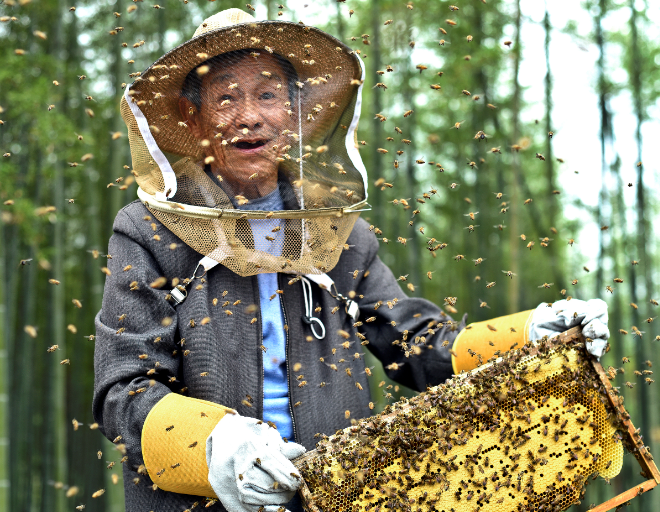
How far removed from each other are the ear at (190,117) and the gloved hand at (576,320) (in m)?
1.66

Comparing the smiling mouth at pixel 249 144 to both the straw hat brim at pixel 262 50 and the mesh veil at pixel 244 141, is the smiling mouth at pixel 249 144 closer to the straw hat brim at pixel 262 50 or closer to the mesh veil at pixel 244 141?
the mesh veil at pixel 244 141

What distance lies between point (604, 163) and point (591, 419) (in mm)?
6212

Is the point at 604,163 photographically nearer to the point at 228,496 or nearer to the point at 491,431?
the point at 491,431

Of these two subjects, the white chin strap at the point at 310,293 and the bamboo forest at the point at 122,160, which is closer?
the white chin strap at the point at 310,293

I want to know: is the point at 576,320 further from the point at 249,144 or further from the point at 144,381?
the point at 144,381

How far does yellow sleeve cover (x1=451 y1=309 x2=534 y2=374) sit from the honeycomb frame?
0.19 meters

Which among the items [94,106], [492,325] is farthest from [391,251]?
[492,325]

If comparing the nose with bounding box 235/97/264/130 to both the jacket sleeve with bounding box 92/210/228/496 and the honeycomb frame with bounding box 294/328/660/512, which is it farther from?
the honeycomb frame with bounding box 294/328/660/512

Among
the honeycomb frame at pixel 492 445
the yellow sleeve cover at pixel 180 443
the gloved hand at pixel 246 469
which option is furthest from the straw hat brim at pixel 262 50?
the honeycomb frame at pixel 492 445

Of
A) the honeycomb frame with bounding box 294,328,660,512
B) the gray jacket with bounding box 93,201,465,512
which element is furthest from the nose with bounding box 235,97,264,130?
the honeycomb frame with bounding box 294,328,660,512

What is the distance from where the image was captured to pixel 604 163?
25.9 feet

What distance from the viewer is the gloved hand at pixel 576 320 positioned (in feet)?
8.10

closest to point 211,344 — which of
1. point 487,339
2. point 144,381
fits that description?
point 144,381

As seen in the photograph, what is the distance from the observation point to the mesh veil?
2.42m
